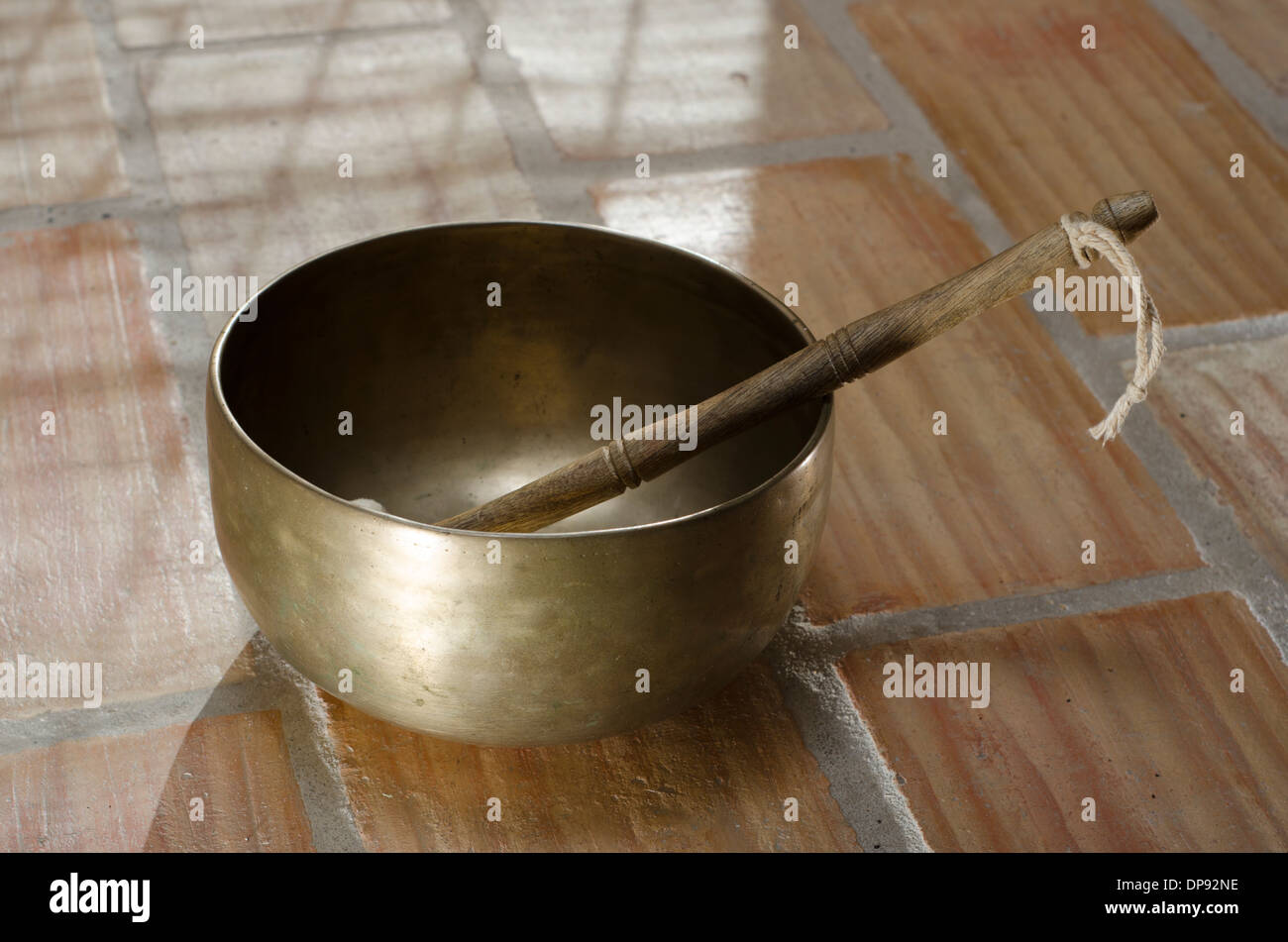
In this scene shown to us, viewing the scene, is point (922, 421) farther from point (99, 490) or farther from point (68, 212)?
point (68, 212)

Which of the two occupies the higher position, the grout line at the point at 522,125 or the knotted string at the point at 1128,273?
the grout line at the point at 522,125

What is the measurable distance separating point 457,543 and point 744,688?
268mm

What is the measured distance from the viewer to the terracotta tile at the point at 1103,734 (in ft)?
2.84

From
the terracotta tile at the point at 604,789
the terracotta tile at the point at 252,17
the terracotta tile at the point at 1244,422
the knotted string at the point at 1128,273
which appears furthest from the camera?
the terracotta tile at the point at 252,17

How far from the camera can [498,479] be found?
1079 millimetres

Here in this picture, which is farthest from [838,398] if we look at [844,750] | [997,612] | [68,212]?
[68,212]

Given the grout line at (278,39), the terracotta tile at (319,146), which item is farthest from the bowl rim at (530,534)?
the grout line at (278,39)

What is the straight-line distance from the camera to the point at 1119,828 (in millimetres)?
862

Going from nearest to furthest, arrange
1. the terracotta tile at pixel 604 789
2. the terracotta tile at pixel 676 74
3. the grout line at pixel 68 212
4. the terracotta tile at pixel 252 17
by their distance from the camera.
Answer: the terracotta tile at pixel 604 789 → the grout line at pixel 68 212 → the terracotta tile at pixel 676 74 → the terracotta tile at pixel 252 17

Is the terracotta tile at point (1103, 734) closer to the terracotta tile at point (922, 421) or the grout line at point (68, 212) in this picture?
the terracotta tile at point (922, 421)

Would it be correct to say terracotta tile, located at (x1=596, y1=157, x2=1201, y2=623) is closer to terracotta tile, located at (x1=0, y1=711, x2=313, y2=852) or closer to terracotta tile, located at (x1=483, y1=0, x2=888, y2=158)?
terracotta tile, located at (x1=483, y1=0, x2=888, y2=158)

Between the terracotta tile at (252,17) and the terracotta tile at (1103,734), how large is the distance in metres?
0.97

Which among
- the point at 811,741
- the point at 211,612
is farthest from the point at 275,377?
the point at 811,741
